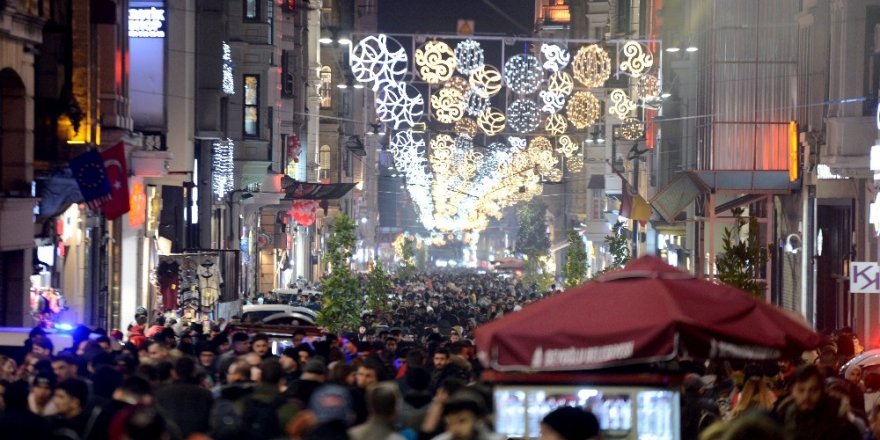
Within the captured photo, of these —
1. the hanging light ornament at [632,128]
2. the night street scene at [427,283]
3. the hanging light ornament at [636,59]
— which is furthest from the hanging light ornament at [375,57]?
the hanging light ornament at [632,128]

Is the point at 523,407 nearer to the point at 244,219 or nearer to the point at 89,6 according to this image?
the point at 89,6

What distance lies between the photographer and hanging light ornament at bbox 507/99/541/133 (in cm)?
4619

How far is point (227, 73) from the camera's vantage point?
49.0 meters

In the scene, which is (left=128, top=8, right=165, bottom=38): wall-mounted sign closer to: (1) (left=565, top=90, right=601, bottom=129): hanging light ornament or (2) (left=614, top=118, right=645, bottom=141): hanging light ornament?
(1) (left=565, top=90, right=601, bottom=129): hanging light ornament

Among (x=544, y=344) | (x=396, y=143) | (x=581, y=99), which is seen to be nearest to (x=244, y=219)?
(x=396, y=143)

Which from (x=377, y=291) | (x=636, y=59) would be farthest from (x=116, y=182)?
(x=377, y=291)

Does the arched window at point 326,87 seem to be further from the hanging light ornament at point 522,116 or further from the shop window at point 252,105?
the hanging light ornament at point 522,116

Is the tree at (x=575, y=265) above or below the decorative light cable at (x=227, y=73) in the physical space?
below

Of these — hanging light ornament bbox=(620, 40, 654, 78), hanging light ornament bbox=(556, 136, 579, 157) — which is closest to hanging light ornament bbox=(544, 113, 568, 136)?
hanging light ornament bbox=(556, 136, 579, 157)

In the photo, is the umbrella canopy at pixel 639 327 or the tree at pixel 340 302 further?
the tree at pixel 340 302

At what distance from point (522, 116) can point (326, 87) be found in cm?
3733

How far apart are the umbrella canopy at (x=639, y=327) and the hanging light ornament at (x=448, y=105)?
26.0 m

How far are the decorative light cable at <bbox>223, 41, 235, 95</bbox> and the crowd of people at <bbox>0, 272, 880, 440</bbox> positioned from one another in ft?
93.6

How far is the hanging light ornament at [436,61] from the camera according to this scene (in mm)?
33094
